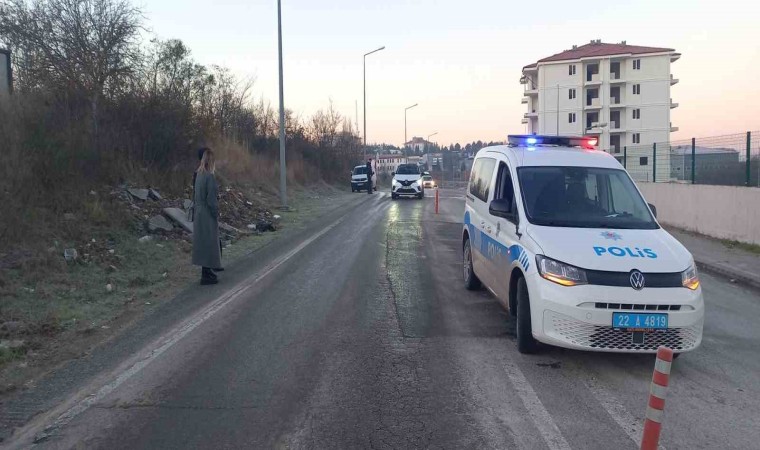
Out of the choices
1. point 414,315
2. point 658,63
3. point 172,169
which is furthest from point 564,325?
point 658,63

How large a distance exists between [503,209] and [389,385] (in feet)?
8.41

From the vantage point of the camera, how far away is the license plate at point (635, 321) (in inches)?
226

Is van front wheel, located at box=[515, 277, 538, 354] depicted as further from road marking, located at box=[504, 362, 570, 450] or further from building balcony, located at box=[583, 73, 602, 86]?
building balcony, located at box=[583, 73, 602, 86]

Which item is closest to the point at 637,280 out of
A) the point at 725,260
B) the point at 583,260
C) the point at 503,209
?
the point at 583,260

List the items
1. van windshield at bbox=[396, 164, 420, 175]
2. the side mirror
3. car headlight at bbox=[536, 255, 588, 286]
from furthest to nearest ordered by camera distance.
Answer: van windshield at bbox=[396, 164, 420, 175], the side mirror, car headlight at bbox=[536, 255, 588, 286]

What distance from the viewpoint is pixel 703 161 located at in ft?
54.2

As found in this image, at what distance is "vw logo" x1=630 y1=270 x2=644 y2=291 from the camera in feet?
18.9

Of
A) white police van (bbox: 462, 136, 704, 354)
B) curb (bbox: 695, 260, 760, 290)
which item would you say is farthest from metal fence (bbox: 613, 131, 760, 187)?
white police van (bbox: 462, 136, 704, 354)

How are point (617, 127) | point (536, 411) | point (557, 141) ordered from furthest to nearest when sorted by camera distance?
point (617, 127)
point (557, 141)
point (536, 411)

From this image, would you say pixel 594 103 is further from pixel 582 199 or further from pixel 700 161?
pixel 582 199

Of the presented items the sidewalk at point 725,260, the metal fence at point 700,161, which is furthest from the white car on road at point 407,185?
the sidewalk at point 725,260

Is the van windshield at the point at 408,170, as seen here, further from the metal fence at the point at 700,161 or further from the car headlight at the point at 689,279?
the car headlight at the point at 689,279

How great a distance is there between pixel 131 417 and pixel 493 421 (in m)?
2.78

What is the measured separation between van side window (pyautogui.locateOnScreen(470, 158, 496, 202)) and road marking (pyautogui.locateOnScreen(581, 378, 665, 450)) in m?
3.52
